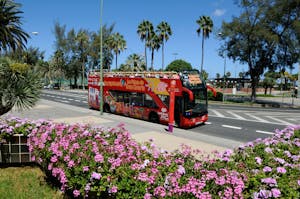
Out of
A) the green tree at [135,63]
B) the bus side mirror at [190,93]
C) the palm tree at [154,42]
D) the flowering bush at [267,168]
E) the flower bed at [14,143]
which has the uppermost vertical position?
the palm tree at [154,42]

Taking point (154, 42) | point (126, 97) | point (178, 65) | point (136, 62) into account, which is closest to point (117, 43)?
point (136, 62)

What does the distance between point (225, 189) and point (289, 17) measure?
3368cm

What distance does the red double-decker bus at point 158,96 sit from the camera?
1343cm

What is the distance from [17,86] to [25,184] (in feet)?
→ 10.3

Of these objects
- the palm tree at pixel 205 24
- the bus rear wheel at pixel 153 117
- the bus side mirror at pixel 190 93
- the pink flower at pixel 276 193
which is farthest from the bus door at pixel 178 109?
the palm tree at pixel 205 24

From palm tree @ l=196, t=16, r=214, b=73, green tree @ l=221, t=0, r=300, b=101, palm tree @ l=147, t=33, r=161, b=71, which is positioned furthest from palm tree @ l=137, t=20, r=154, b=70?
green tree @ l=221, t=0, r=300, b=101

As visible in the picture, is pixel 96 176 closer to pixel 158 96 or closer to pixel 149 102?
pixel 158 96

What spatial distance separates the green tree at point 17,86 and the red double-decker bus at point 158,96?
7.67 m

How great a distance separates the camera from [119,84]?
17.6m

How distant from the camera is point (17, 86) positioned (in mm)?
7172

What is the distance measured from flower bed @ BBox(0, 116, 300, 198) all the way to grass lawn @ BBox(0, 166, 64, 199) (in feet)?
2.15

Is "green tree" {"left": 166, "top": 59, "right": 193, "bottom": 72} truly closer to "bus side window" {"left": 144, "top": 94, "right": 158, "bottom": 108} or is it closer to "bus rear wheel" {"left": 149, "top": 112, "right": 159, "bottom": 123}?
"bus side window" {"left": 144, "top": 94, "right": 158, "bottom": 108}

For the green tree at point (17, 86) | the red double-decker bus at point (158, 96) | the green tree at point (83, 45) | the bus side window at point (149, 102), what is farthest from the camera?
the green tree at point (83, 45)

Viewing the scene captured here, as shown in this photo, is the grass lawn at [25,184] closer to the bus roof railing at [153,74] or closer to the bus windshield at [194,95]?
the bus windshield at [194,95]
